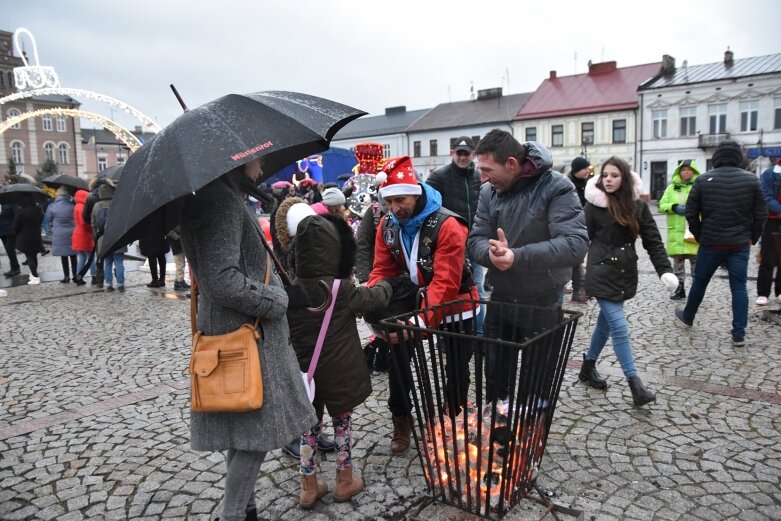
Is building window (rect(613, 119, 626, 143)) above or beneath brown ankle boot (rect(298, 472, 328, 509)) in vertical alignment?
above

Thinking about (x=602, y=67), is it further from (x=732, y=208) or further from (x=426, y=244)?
(x=426, y=244)

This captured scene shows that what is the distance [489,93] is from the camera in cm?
4919

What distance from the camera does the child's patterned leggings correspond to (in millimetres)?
2900

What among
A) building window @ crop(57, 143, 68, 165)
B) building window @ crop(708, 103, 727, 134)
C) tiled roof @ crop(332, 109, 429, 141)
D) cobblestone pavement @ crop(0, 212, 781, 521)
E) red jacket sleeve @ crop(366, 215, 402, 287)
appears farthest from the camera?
building window @ crop(57, 143, 68, 165)

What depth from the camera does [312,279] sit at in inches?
109

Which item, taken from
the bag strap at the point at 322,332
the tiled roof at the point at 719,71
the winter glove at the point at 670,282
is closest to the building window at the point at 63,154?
the tiled roof at the point at 719,71

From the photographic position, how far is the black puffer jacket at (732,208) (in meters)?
5.30

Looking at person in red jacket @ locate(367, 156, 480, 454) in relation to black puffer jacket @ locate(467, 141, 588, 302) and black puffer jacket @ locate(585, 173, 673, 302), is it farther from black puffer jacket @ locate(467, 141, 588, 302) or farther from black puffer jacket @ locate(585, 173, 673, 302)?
black puffer jacket @ locate(585, 173, 673, 302)

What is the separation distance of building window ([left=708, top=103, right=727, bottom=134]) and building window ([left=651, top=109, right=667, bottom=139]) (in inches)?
106

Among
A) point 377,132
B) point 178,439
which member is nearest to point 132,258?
point 178,439

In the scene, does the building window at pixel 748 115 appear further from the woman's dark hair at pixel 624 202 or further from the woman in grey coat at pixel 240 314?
the woman in grey coat at pixel 240 314

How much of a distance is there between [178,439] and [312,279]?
176cm

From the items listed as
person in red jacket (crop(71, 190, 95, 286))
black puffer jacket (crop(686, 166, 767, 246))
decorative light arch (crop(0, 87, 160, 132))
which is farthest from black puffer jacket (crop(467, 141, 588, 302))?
decorative light arch (crop(0, 87, 160, 132))

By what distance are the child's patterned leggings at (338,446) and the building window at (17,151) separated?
73.4 meters
